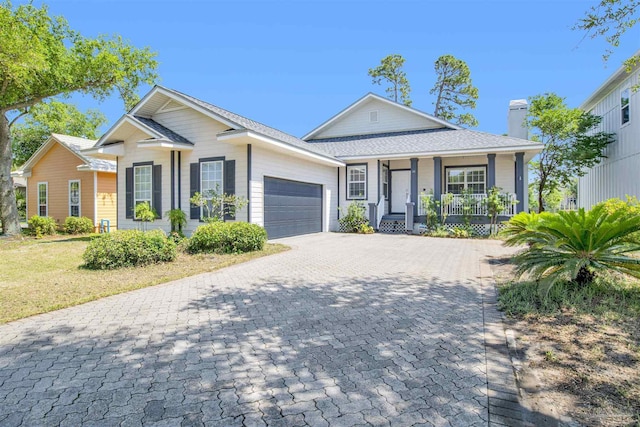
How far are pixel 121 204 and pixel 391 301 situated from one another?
12.9m

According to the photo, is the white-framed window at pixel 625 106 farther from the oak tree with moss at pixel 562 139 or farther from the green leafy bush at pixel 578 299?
the green leafy bush at pixel 578 299

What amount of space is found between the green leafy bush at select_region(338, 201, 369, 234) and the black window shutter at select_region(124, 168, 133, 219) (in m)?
9.35

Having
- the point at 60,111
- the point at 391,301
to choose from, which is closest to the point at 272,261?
the point at 391,301

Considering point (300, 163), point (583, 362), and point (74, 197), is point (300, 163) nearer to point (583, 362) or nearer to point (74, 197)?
point (583, 362)

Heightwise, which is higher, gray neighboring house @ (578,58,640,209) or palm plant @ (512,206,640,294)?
gray neighboring house @ (578,58,640,209)

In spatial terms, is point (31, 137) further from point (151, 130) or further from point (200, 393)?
point (200, 393)

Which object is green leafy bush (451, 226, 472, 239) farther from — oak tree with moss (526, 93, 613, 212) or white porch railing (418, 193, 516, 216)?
oak tree with moss (526, 93, 613, 212)

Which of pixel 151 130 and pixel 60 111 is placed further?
pixel 60 111

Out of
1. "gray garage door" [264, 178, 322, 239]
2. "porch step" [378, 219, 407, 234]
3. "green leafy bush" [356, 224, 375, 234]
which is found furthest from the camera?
"porch step" [378, 219, 407, 234]

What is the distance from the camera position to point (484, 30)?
12562mm

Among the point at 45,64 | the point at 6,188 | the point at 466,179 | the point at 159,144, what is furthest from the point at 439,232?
the point at 6,188

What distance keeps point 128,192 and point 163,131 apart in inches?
124

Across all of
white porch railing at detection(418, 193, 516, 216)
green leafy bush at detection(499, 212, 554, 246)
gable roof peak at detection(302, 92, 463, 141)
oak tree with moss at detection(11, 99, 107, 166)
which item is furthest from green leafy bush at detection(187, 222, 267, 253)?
oak tree with moss at detection(11, 99, 107, 166)

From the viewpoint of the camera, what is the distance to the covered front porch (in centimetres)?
1498
